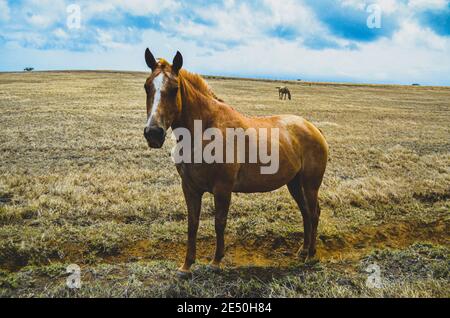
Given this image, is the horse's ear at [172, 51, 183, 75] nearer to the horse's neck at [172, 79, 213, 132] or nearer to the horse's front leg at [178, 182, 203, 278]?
the horse's neck at [172, 79, 213, 132]

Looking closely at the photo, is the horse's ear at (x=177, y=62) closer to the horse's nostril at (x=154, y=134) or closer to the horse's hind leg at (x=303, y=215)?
the horse's nostril at (x=154, y=134)

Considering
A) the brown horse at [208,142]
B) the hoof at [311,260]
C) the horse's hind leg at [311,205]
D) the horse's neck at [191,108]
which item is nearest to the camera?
the brown horse at [208,142]

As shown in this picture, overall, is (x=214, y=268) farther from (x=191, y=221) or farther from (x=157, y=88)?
(x=157, y=88)

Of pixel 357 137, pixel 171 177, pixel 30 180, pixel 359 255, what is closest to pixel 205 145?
pixel 359 255

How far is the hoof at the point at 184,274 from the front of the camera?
4629 mm

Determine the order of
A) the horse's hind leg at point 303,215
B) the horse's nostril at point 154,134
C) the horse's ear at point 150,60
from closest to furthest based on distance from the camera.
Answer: the horse's nostril at point 154,134, the horse's ear at point 150,60, the horse's hind leg at point 303,215

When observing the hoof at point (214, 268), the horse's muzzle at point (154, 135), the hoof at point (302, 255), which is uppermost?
the horse's muzzle at point (154, 135)

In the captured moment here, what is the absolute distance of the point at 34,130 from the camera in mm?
16422

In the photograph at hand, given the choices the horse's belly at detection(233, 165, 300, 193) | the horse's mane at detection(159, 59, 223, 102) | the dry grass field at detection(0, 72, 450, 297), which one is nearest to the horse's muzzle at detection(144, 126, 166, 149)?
the horse's mane at detection(159, 59, 223, 102)

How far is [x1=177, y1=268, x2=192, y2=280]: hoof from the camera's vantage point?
4.63m

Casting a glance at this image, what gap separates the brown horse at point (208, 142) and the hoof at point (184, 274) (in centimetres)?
1

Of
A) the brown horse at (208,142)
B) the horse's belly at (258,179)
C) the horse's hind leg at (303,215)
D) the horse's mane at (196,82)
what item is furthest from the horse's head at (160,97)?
the horse's hind leg at (303,215)

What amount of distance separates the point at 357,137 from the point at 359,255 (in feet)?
40.0

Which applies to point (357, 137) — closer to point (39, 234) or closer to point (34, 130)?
point (39, 234)
